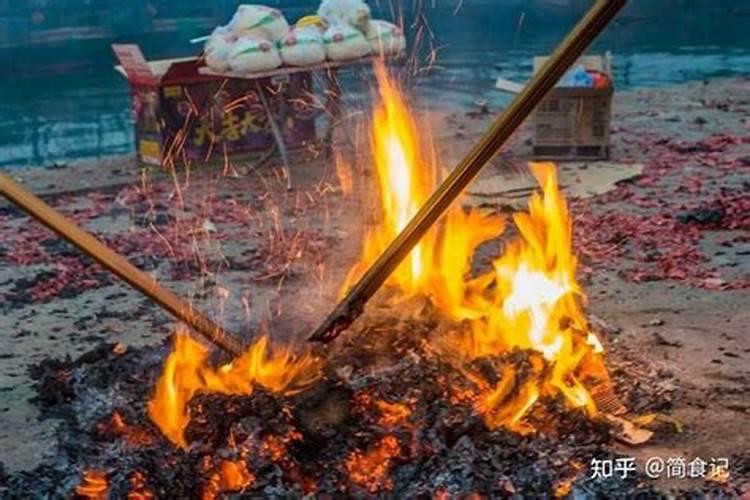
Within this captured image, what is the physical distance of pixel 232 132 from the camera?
12.6 metres

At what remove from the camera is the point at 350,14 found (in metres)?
11.7

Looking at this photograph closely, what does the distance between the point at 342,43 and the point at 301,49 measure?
49 cm

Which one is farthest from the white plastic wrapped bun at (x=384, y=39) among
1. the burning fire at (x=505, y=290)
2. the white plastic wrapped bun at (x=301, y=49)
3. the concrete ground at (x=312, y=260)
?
the burning fire at (x=505, y=290)

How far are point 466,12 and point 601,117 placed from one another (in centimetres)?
2791

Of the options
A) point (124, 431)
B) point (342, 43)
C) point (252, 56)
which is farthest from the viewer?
point (342, 43)

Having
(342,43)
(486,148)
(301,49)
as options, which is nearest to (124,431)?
(486,148)

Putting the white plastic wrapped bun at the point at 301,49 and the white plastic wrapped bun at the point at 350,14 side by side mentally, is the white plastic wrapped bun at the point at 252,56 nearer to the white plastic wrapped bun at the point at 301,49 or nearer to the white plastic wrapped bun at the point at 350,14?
the white plastic wrapped bun at the point at 301,49

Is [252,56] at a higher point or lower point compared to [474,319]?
higher

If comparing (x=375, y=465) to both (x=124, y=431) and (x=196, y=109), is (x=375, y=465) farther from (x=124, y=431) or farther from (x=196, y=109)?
(x=196, y=109)

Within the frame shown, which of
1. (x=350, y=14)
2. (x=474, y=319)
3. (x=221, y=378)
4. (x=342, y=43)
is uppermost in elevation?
(x=350, y=14)

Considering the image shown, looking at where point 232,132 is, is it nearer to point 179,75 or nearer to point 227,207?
point 179,75

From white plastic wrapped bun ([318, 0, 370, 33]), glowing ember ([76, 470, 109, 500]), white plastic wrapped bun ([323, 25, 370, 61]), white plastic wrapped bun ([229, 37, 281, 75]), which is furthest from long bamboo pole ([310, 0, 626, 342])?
white plastic wrapped bun ([318, 0, 370, 33])

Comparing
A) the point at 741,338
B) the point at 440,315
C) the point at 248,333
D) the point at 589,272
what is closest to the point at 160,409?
the point at 248,333

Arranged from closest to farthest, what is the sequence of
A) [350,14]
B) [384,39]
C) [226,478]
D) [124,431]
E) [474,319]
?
[226,478], [124,431], [474,319], [350,14], [384,39]
